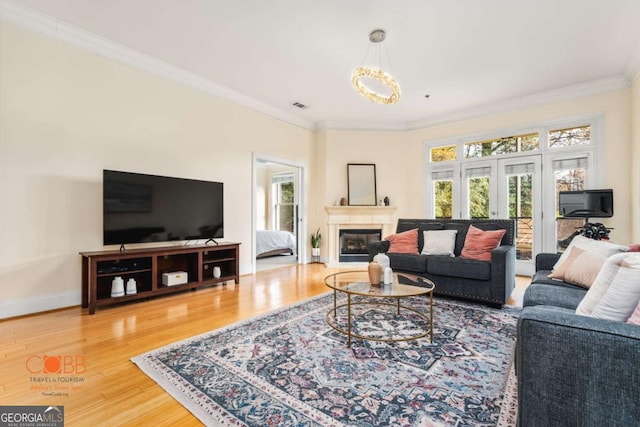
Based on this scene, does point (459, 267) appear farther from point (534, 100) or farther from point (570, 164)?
point (534, 100)

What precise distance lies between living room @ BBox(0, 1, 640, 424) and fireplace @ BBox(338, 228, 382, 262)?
100 cm

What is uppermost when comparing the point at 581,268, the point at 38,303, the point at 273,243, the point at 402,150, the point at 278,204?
the point at 402,150

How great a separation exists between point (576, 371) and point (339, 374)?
3.97ft

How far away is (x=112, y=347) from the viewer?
7.38ft

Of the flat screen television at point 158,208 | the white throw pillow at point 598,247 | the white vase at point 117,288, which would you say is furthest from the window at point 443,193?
the white vase at point 117,288

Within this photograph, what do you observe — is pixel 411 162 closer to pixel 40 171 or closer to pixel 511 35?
pixel 511 35

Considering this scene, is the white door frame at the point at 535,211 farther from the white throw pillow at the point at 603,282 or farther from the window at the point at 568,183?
the white throw pillow at the point at 603,282

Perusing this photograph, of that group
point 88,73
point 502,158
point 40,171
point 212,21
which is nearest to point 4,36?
point 88,73

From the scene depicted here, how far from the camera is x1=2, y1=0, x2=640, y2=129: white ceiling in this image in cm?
285

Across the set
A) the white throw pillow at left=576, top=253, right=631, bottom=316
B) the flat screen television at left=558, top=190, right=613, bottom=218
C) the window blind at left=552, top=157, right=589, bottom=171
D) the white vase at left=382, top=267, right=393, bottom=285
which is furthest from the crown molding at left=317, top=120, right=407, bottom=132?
the white throw pillow at left=576, top=253, right=631, bottom=316

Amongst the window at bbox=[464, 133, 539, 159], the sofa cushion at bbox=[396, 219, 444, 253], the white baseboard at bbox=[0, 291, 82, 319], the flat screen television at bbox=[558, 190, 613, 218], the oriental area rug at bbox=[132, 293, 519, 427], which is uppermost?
the window at bbox=[464, 133, 539, 159]

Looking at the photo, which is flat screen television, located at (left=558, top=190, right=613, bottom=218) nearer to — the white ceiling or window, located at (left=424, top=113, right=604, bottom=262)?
window, located at (left=424, top=113, right=604, bottom=262)

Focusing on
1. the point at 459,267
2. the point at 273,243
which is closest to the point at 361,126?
the point at 273,243

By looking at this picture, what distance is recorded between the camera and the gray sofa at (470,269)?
317cm
